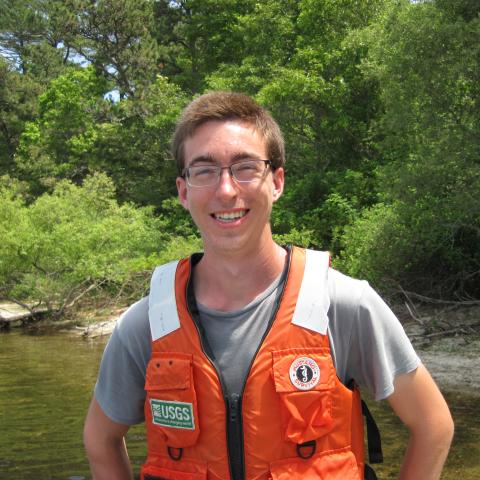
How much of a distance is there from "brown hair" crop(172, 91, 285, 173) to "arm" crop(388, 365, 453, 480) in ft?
2.52

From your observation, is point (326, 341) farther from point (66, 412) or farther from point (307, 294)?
point (66, 412)

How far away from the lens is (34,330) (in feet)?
63.0

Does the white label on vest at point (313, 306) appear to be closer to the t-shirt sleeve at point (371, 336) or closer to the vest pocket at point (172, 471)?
the t-shirt sleeve at point (371, 336)

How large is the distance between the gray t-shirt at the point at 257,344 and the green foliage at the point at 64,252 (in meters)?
17.5

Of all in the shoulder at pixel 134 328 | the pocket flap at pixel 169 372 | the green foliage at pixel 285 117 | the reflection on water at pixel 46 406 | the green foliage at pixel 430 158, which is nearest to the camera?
the pocket flap at pixel 169 372

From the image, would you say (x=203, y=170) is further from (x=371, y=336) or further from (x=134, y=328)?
(x=371, y=336)

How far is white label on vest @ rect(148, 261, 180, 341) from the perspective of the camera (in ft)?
7.06

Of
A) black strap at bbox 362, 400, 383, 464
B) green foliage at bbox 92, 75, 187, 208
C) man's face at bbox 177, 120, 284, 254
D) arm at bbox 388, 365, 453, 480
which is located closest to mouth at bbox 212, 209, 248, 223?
man's face at bbox 177, 120, 284, 254

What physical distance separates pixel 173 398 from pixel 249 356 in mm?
261

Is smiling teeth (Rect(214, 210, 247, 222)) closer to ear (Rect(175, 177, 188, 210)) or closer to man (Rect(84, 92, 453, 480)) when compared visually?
man (Rect(84, 92, 453, 480))

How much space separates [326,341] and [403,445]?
249 inches

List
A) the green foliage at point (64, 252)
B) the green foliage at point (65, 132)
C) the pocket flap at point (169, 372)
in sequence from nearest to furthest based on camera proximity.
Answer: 1. the pocket flap at point (169, 372)
2. the green foliage at point (64, 252)
3. the green foliage at point (65, 132)

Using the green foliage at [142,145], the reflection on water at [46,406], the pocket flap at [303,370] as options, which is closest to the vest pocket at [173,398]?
the pocket flap at [303,370]

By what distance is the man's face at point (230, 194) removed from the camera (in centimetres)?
209
